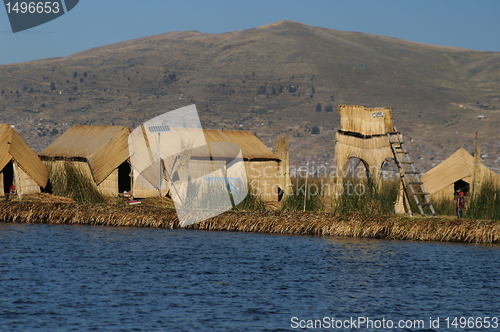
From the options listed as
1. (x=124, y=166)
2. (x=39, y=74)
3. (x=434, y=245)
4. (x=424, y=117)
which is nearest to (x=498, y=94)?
(x=424, y=117)

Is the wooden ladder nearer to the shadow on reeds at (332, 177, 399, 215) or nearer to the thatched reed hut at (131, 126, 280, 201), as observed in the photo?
the shadow on reeds at (332, 177, 399, 215)

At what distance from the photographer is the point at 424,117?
12156 cm

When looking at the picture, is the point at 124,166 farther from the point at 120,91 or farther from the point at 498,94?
the point at 498,94

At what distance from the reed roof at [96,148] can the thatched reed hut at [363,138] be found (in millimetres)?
9828

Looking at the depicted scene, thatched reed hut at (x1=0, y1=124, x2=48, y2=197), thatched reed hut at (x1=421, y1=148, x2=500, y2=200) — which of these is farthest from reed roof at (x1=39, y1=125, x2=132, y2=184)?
thatched reed hut at (x1=421, y1=148, x2=500, y2=200)

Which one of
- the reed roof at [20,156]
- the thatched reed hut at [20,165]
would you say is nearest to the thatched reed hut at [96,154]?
the reed roof at [20,156]

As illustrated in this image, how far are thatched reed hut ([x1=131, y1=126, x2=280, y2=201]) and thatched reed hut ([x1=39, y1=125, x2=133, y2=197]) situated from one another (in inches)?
26.4

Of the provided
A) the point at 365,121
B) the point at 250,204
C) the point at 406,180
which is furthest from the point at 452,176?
the point at 250,204

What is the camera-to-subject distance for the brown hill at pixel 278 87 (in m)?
114

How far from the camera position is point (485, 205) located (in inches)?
939

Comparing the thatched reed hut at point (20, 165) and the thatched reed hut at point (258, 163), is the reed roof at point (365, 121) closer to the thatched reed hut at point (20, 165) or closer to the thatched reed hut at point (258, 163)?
the thatched reed hut at point (258, 163)

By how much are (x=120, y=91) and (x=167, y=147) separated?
11241 cm

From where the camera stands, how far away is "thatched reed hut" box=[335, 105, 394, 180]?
85.6 ft

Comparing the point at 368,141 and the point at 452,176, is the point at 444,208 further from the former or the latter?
the point at 452,176
